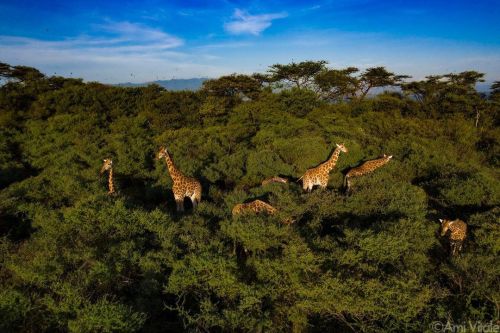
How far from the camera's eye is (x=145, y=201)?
1234 cm

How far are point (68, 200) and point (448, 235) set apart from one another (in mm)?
10588

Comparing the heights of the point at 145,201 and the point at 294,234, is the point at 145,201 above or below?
below

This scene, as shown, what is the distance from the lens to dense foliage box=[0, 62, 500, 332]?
18.4 ft

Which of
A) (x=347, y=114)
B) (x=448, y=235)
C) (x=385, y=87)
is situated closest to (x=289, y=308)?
(x=448, y=235)

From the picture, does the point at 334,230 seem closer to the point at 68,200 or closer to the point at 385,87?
the point at 68,200

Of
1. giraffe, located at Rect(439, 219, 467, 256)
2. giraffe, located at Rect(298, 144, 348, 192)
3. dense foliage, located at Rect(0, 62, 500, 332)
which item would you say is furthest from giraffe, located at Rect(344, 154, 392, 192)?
giraffe, located at Rect(439, 219, 467, 256)

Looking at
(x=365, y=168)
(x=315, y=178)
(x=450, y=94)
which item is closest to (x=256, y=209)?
(x=315, y=178)

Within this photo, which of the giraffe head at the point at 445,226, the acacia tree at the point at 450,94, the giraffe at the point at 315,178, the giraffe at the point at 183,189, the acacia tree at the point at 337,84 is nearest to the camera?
the giraffe head at the point at 445,226

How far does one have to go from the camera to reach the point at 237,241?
739 cm

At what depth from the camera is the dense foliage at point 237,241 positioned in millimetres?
5613

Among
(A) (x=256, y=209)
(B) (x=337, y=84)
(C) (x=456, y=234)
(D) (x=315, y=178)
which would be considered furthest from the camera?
(B) (x=337, y=84)

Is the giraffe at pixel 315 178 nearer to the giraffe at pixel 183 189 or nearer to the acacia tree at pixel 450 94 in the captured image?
the giraffe at pixel 183 189

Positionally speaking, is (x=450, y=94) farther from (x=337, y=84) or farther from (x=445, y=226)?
(x=445, y=226)

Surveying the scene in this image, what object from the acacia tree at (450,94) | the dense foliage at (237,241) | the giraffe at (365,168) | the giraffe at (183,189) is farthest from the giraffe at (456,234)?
the acacia tree at (450,94)
